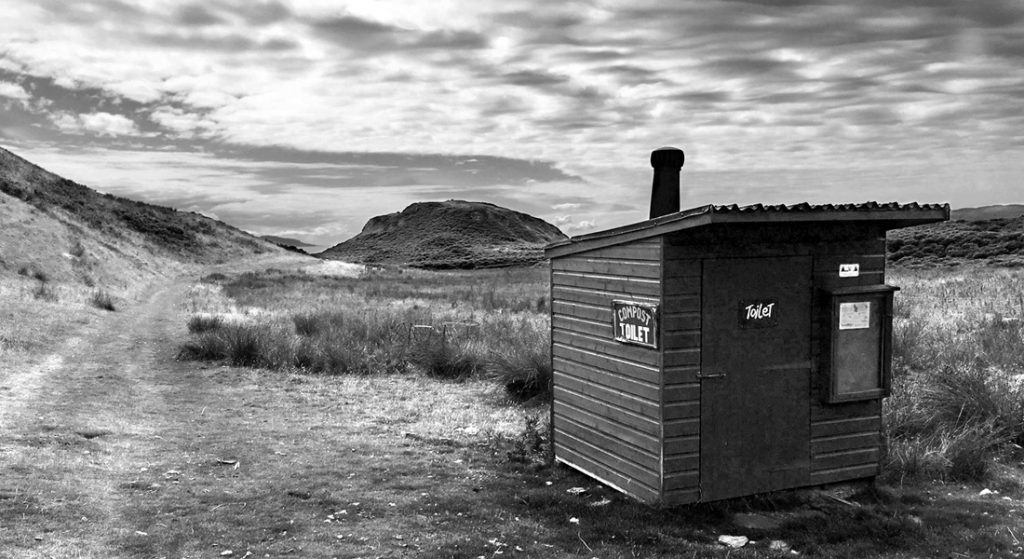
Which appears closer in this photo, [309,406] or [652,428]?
[652,428]

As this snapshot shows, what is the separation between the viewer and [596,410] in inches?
303

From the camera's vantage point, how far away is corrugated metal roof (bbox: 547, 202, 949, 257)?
6234mm

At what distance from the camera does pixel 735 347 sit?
6902mm

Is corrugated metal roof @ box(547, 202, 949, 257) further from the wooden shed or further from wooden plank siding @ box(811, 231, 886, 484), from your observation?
wooden plank siding @ box(811, 231, 886, 484)

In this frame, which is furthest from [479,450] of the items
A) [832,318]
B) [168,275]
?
[168,275]

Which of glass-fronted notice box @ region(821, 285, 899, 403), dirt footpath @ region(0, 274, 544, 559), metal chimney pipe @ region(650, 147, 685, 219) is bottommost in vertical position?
dirt footpath @ region(0, 274, 544, 559)

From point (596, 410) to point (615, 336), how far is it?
0.85m

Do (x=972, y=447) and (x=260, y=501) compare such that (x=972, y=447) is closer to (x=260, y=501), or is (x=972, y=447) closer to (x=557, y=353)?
(x=557, y=353)

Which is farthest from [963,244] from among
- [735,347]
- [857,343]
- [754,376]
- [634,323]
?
[634,323]

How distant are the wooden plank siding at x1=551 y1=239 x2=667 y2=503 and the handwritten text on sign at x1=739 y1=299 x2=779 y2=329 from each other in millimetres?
818

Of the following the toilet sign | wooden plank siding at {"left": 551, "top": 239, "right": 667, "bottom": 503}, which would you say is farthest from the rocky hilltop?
the toilet sign

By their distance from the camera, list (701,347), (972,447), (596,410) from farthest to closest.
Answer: (972,447) → (596,410) → (701,347)

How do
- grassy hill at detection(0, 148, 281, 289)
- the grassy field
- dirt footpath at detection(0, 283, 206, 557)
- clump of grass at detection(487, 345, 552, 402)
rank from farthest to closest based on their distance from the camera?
grassy hill at detection(0, 148, 281, 289), clump of grass at detection(487, 345, 552, 402), dirt footpath at detection(0, 283, 206, 557), the grassy field

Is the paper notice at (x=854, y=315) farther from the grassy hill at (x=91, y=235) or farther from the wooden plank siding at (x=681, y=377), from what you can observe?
the grassy hill at (x=91, y=235)
